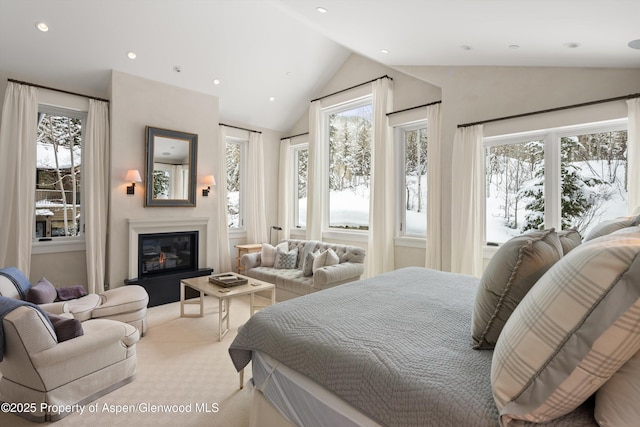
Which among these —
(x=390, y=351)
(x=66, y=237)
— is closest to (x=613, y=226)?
(x=390, y=351)

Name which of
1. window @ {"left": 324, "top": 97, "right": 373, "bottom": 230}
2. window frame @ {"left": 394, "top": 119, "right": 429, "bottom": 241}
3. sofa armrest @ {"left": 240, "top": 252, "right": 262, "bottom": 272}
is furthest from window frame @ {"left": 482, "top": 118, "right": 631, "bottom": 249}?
sofa armrest @ {"left": 240, "top": 252, "right": 262, "bottom": 272}

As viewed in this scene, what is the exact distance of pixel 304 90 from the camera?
19.5 ft

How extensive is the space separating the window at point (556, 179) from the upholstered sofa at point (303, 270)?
1709 millimetres

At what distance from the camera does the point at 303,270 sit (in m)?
4.33

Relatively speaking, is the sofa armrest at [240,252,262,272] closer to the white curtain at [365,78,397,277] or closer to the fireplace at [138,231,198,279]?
the fireplace at [138,231,198,279]

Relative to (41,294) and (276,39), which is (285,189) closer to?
(276,39)

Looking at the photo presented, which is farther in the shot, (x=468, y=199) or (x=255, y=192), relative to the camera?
(x=255, y=192)

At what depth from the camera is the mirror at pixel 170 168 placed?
4566 mm

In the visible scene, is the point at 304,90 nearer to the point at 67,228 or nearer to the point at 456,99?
the point at 456,99

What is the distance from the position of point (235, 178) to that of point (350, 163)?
7.37 ft

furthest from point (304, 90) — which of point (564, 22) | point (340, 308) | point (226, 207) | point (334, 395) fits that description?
point (334, 395)

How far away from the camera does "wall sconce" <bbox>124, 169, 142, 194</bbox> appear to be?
4.32 metres

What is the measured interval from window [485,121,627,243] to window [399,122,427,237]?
906 mm

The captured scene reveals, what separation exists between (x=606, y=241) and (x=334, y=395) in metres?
1.05
